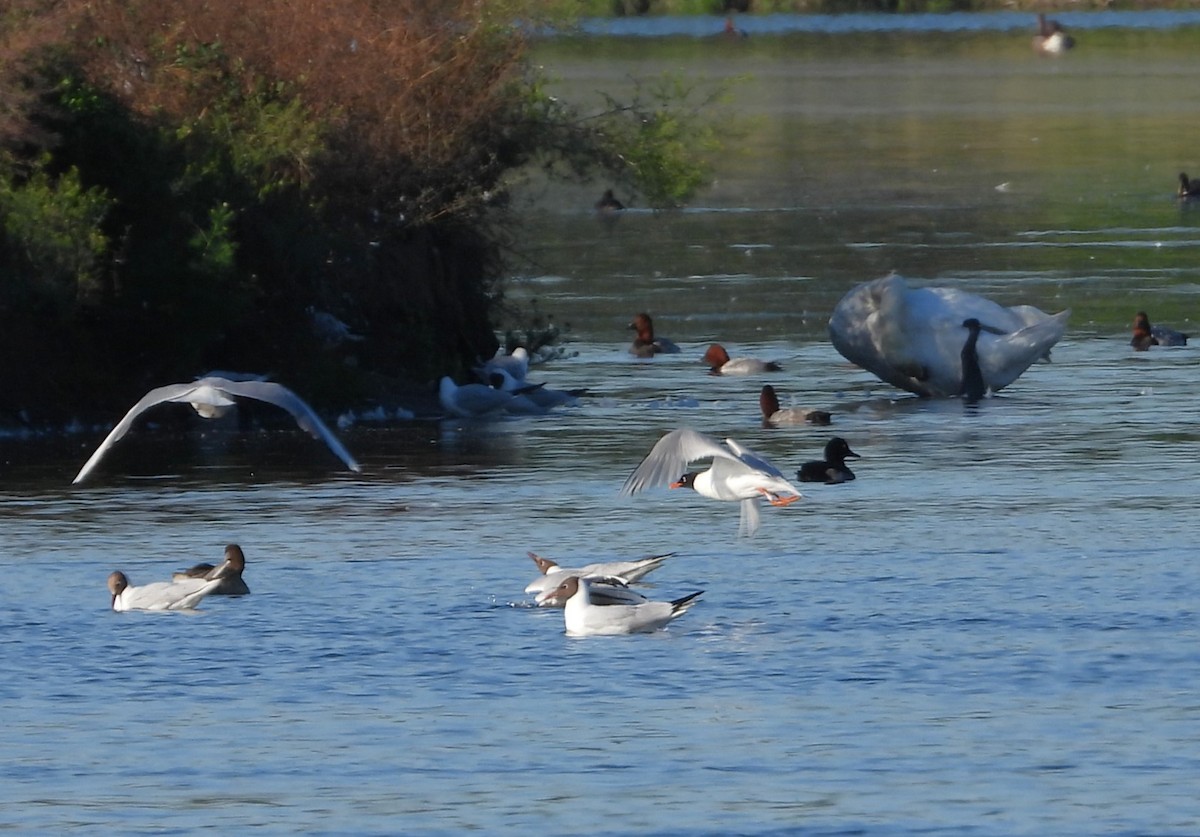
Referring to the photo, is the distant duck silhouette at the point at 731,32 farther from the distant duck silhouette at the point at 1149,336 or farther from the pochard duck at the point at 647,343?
the distant duck silhouette at the point at 1149,336

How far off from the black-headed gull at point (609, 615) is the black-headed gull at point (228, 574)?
1857 millimetres

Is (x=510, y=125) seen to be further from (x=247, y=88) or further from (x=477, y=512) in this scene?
(x=477, y=512)

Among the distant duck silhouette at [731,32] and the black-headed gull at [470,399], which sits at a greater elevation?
the distant duck silhouette at [731,32]

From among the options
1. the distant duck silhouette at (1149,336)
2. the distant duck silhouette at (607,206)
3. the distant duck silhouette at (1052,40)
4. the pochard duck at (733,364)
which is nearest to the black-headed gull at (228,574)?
the pochard duck at (733,364)

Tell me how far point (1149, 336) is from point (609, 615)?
12263mm

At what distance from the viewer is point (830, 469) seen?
17.3m

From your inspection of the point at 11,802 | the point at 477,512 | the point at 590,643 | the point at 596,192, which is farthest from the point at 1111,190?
the point at 11,802

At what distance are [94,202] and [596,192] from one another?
2595 cm

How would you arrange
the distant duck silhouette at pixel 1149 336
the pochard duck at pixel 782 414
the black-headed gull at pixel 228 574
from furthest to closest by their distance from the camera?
1. the distant duck silhouette at pixel 1149 336
2. the pochard duck at pixel 782 414
3. the black-headed gull at pixel 228 574

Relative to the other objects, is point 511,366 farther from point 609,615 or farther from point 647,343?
point 609,615

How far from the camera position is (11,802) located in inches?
401

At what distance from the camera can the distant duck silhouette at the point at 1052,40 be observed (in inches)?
3334

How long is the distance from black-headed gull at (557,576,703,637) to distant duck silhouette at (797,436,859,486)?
445 centimetres

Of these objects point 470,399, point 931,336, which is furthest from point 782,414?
point 470,399
